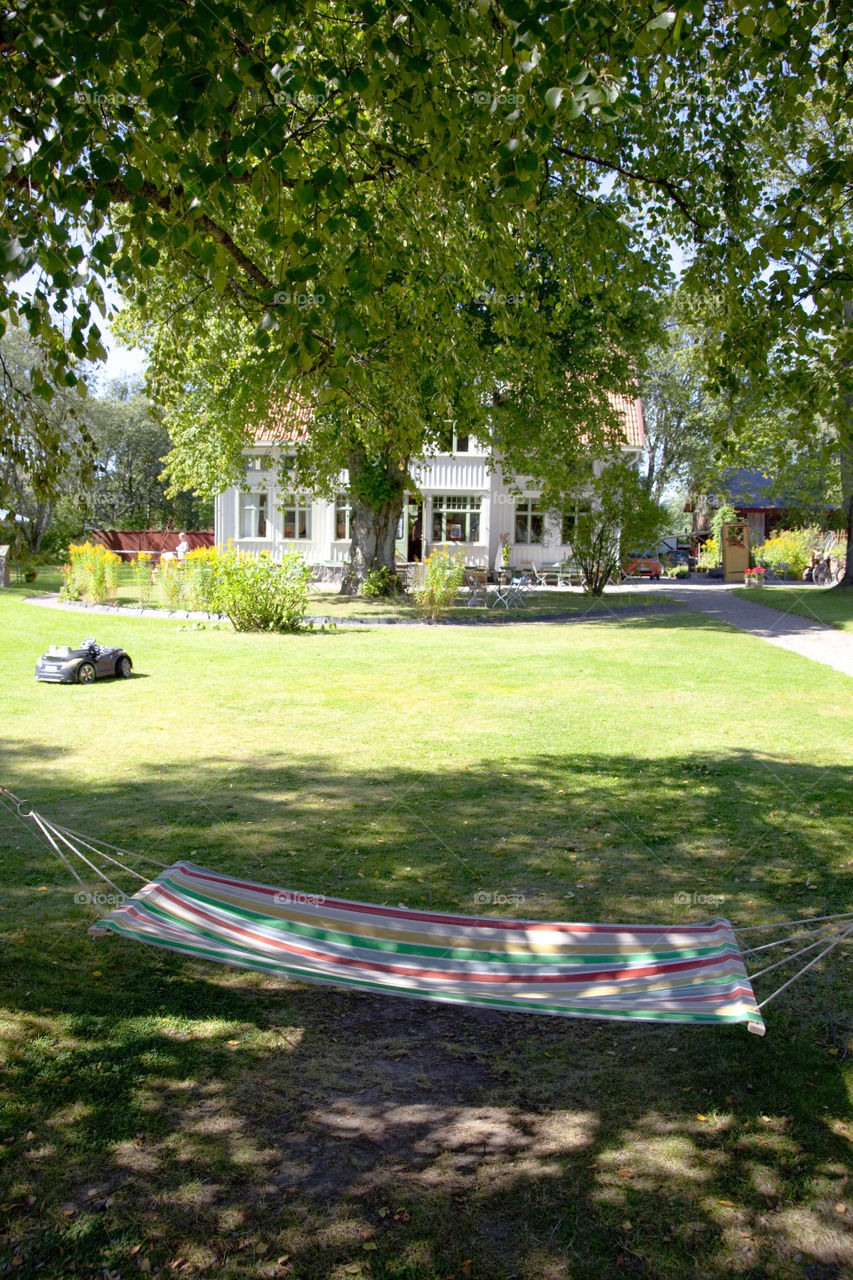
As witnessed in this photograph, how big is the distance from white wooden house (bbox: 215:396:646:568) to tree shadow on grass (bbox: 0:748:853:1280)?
97.8 ft

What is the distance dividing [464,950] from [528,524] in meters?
32.8

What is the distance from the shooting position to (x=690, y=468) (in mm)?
55625

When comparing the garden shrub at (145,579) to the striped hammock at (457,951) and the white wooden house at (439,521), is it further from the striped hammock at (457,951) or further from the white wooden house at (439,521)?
the striped hammock at (457,951)

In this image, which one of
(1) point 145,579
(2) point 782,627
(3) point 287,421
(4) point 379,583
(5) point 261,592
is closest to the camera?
(3) point 287,421

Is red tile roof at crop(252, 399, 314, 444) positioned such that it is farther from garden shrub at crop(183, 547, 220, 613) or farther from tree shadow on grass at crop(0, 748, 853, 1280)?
tree shadow on grass at crop(0, 748, 853, 1280)

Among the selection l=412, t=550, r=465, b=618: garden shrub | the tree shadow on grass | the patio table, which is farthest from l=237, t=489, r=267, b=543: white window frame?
the tree shadow on grass

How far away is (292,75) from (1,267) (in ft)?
5.12

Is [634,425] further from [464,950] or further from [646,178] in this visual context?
[464,950]

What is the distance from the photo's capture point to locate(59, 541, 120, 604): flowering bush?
22.2m

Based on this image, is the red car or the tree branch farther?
the red car

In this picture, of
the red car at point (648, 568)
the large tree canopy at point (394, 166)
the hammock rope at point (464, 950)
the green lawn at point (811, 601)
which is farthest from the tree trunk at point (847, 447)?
the red car at point (648, 568)

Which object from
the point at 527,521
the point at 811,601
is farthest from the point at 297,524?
the point at 811,601

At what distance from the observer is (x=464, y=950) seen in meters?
3.84

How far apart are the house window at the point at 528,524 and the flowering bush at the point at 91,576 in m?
17.0
